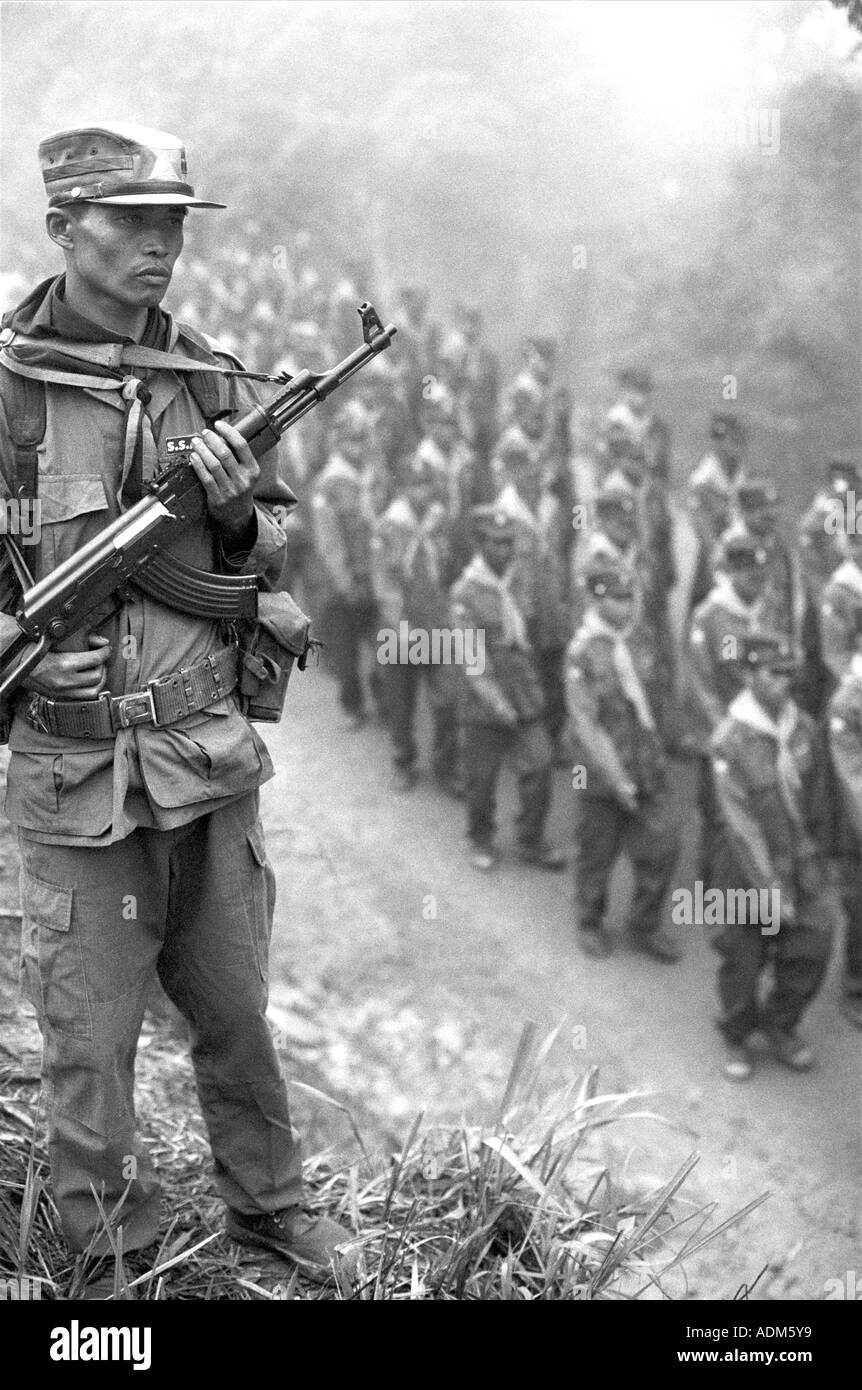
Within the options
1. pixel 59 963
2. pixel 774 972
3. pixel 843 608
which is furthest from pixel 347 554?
pixel 59 963

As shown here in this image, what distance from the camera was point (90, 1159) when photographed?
9.67 ft

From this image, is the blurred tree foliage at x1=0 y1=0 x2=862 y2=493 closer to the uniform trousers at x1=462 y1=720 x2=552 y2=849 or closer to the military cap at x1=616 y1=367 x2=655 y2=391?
the military cap at x1=616 y1=367 x2=655 y2=391

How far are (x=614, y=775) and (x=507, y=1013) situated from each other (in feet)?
4.11

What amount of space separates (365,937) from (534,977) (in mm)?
907

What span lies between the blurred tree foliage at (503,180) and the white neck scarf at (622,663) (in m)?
1.96

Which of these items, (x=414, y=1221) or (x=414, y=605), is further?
(x=414, y=605)

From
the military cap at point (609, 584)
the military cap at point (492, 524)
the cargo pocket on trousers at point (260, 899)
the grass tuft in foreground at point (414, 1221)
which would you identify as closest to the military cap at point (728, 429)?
the military cap at point (492, 524)

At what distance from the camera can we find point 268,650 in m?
3.03

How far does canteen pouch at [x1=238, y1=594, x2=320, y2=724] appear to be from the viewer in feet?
9.84

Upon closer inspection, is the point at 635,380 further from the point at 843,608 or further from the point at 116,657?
the point at 116,657

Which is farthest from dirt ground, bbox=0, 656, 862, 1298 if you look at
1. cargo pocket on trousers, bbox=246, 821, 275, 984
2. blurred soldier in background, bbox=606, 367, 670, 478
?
blurred soldier in background, bbox=606, 367, 670, 478

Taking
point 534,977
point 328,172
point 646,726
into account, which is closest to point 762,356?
point 328,172

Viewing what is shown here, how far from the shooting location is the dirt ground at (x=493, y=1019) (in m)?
5.20
